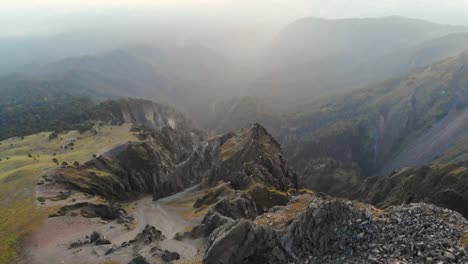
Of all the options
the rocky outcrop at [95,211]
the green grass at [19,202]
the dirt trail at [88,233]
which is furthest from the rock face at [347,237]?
the rocky outcrop at [95,211]

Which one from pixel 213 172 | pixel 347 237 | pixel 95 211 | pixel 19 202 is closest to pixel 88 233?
pixel 95 211

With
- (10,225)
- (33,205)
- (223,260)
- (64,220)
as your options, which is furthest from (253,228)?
(33,205)

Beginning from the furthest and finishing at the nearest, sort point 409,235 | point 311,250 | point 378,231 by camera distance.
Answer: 1. point 311,250
2. point 378,231
3. point 409,235

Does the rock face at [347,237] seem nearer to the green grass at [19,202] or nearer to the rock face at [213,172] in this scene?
the green grass at [19,202]

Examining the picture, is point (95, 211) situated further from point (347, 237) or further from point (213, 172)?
point (347, 237)

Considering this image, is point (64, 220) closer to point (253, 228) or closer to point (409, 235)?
point (253, 228)

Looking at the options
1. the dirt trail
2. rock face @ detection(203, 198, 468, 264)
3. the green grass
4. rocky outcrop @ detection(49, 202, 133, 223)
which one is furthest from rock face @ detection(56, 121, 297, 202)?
rock face @ detection(203, 198, 468, 264)

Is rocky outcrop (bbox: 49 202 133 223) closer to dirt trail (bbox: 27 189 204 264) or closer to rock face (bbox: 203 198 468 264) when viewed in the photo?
dirt trail (bbox: 27 189 204 264)
